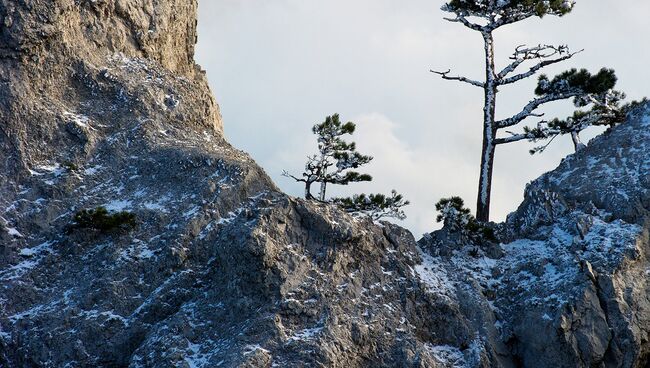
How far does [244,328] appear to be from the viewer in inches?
893

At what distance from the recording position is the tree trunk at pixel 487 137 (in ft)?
104

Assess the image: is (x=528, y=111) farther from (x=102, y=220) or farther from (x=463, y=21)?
(x=102, y=220)

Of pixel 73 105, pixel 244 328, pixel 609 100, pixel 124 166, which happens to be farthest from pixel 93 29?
pixel 609 100

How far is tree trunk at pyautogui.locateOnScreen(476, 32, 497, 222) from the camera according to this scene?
104ft

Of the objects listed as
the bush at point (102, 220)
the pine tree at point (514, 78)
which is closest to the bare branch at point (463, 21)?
the pine tree at point (514, 78)

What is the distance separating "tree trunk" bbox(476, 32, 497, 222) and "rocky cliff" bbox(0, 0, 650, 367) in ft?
10.1

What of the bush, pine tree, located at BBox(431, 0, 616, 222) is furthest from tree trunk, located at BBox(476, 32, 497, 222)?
the bush

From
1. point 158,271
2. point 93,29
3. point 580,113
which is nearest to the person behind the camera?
point 158,271

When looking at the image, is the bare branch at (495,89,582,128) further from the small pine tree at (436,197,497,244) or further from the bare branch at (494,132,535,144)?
the small pine tree at (436,197,497,244)

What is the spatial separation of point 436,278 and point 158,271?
21.9 feet

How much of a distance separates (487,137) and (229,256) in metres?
11.6

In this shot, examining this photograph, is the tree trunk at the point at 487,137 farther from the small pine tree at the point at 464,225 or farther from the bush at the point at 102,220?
the bush at the point at 102,220

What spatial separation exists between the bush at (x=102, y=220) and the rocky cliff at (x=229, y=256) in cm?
23

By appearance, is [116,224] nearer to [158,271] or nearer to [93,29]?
[158,271]
